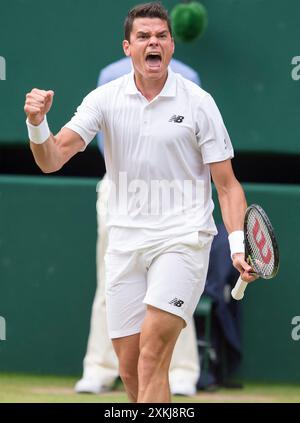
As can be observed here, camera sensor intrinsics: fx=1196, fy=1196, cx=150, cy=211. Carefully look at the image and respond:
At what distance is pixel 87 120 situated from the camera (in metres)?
5.14

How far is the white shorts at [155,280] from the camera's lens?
497cm

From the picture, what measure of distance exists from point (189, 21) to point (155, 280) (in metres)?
2.76

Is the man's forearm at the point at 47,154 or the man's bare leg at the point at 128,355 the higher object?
the man's forearm at the point at 47,154

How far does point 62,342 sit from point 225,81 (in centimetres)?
200

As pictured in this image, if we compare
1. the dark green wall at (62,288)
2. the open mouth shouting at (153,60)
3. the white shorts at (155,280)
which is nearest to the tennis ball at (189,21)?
the dark green wall at (62,288)

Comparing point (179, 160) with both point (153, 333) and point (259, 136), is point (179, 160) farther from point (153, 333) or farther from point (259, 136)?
point (259, 136)

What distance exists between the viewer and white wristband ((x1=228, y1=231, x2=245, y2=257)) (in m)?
4.97

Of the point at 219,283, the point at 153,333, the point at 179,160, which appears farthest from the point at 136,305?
the point at 219,283

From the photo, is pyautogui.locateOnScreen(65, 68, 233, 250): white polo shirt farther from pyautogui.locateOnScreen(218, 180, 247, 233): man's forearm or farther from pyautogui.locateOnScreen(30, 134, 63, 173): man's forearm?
pyautogui.locateOnScreen(30, 134, 63, 173): man's forearm

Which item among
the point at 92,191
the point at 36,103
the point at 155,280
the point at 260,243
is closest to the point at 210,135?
the point at 260,243

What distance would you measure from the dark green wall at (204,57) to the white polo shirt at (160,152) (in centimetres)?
257

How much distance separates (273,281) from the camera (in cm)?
771

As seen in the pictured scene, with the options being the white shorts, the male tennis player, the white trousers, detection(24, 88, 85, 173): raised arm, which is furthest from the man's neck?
the white trousers

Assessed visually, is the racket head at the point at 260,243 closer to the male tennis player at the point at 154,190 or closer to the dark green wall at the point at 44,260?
the male tennis player at the point at 154,190
